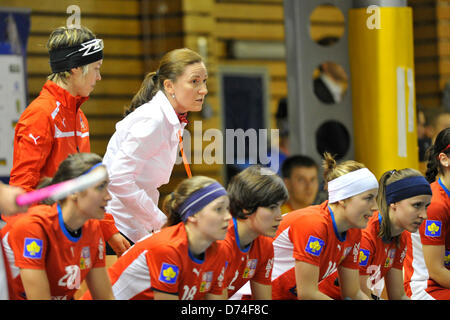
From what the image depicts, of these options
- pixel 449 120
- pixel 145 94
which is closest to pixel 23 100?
pixel 145 94

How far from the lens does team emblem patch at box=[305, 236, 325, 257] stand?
3395 millimetres

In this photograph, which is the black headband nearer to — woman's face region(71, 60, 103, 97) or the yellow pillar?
woman's face region(71, 60, 103, 97)

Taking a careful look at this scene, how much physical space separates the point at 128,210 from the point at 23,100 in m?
2.40

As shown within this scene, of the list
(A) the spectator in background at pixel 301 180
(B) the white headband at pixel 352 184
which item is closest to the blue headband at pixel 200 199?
(B) the white headband at pixel 352 184

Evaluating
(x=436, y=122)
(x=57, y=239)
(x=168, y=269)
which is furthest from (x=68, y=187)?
(x=436, y=122)

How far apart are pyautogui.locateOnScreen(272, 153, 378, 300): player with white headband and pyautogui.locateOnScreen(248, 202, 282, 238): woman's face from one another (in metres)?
0.24

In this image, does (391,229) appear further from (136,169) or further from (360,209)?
(136,169)

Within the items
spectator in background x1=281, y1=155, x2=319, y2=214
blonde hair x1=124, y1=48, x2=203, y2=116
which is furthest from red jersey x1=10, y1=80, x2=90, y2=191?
spectator in background x1=281, y1=155, x2=319, y2=214

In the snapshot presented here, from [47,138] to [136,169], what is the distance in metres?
0.38

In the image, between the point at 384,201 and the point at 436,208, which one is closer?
the point at 384,201

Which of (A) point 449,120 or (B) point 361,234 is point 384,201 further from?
(A) point 449,120

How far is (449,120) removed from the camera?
6.05 m

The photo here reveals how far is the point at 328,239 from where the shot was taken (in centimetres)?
346
